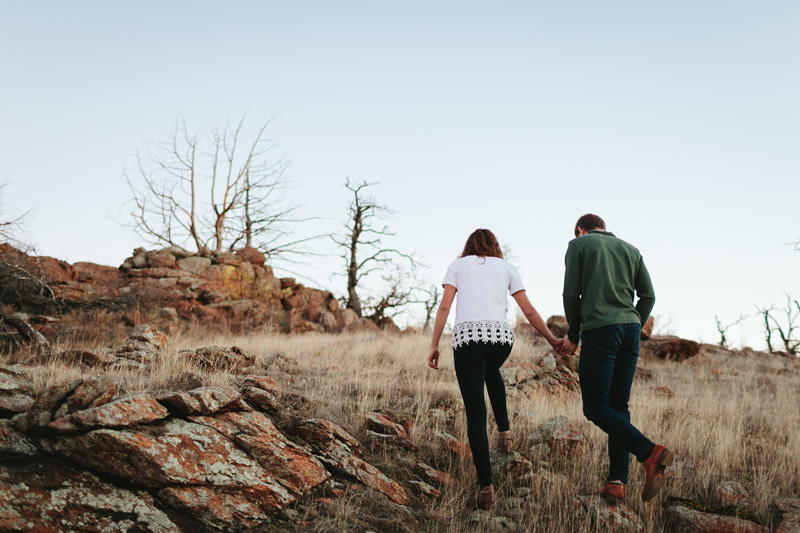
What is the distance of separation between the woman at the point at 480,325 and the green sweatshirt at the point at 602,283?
0.35m

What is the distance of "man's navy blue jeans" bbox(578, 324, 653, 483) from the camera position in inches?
142

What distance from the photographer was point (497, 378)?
4.29 meters

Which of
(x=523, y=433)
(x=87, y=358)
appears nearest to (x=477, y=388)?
(x=523, y=433)

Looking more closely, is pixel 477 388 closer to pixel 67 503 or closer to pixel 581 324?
pixel 581 324

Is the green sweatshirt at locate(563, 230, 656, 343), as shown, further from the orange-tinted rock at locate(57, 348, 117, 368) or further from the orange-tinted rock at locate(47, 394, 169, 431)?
the orange-tinted rock at locate(57, 348, 117, 368)

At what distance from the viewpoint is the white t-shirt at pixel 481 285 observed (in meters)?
4.00

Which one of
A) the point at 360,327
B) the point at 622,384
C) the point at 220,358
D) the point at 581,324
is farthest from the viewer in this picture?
the point at 360,327

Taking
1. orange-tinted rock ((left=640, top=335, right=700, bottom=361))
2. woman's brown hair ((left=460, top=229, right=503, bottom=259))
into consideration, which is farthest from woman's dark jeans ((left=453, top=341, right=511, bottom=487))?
orange-tinted rock ((left=640, top=335, right=700, bottom=361))

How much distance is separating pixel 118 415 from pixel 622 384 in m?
3.73

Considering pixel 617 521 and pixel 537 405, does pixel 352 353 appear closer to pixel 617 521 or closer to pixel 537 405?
pixel 537 405

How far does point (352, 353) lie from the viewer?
10.8m

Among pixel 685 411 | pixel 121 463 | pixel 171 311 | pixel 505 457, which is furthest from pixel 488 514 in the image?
pixel 171 311

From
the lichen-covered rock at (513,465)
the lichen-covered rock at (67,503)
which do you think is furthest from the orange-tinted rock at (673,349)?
the lichen-covered rock at (67,503)

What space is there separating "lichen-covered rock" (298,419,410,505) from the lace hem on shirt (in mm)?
1295
